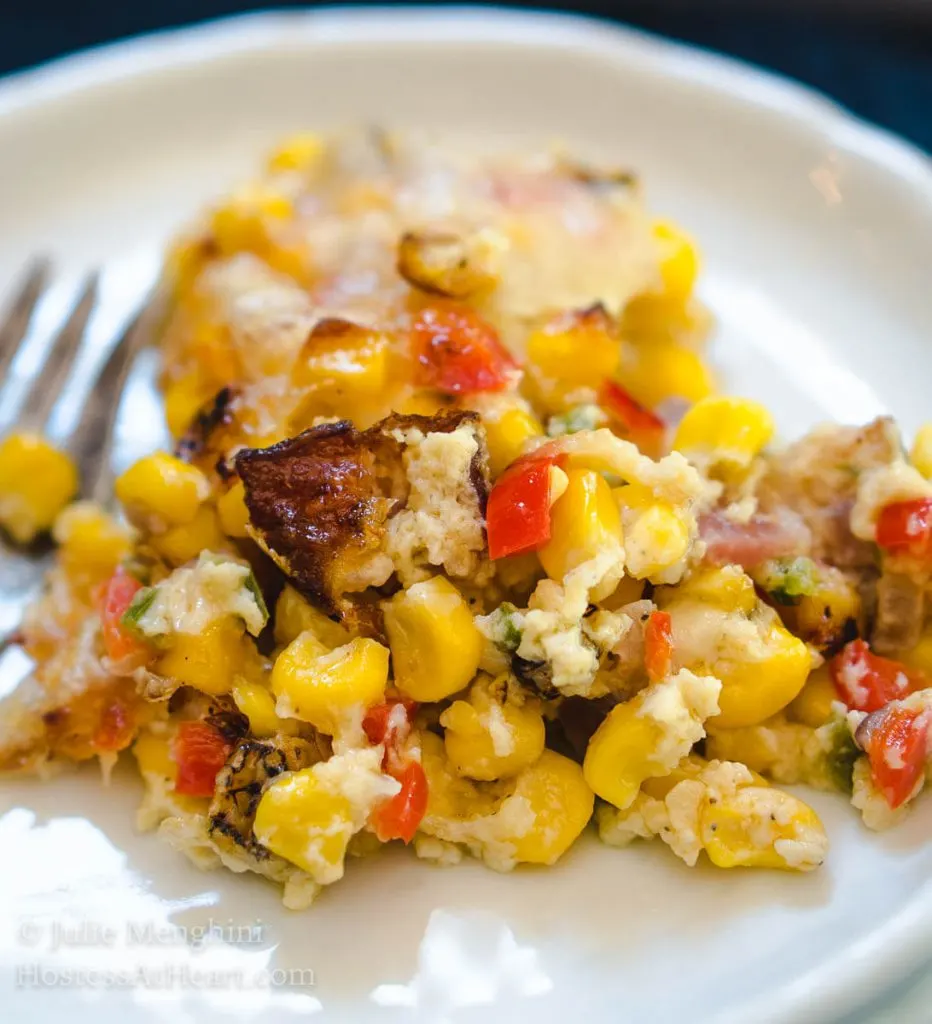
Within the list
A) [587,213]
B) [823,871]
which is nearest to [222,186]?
[587,213]

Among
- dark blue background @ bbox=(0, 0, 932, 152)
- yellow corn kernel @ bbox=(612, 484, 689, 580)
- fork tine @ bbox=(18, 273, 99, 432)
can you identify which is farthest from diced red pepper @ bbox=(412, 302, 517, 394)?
dark blue background @ bbox=(0, 0, 932, 152)

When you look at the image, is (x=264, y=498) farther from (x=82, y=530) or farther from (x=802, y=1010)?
(x=802, y=1010)

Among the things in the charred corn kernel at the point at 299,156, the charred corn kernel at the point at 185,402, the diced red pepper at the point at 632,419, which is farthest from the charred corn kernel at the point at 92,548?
the charred corn kernel at the point at 299,156

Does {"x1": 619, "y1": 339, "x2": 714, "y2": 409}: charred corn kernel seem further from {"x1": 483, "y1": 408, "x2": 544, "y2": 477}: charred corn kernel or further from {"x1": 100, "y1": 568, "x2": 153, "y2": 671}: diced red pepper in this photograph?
{"x1": 100, "y1": 568, "x2": 153, "y2": 671}: diced red pepper

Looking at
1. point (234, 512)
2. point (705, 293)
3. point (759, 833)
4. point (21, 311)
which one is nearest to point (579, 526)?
point (759, 833)

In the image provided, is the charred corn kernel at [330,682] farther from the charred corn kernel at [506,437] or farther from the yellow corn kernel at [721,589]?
the yellow corn kernel at [721,589]

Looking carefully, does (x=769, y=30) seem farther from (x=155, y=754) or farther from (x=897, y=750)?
(x=155, y=754)
